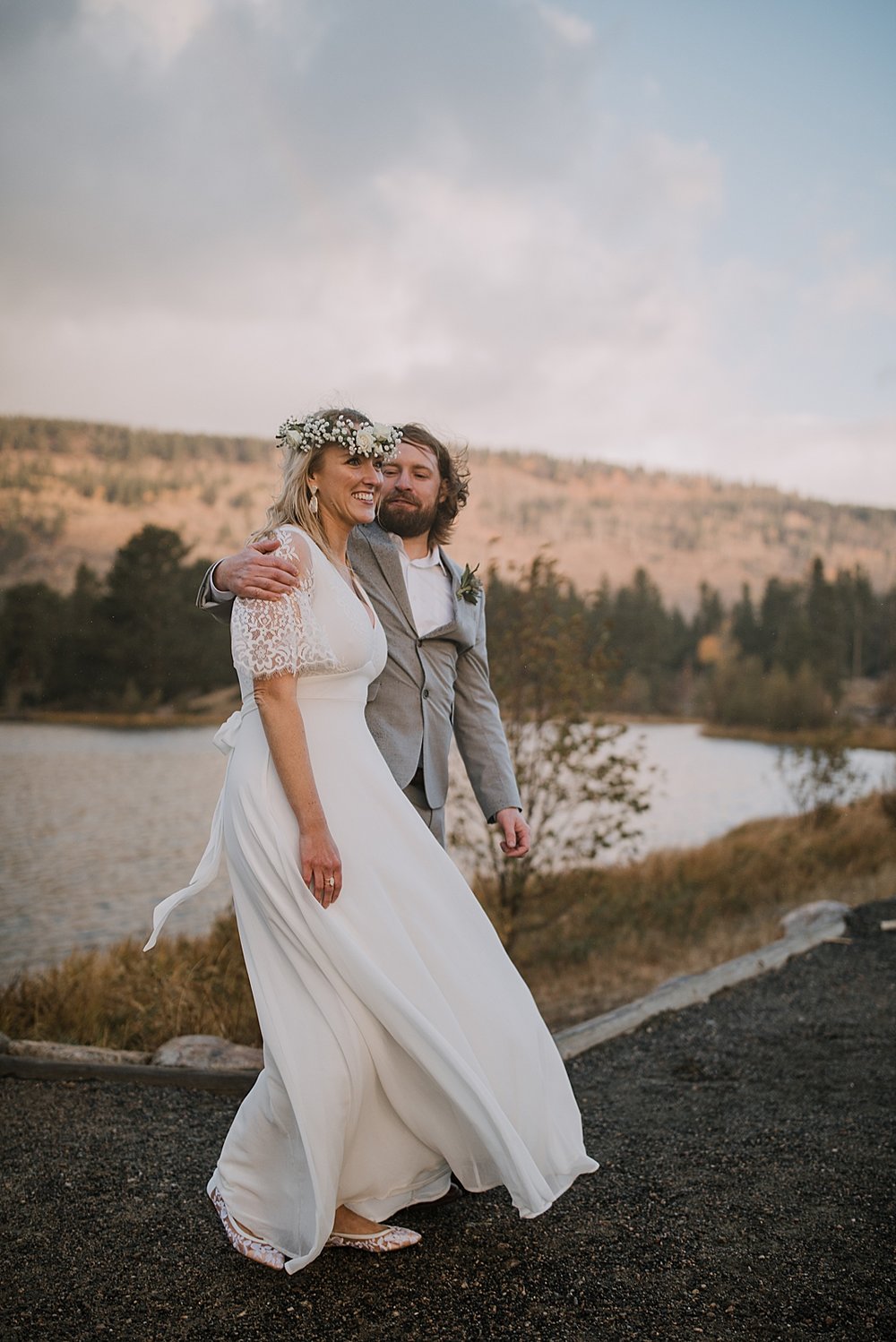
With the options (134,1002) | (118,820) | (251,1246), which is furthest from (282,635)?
(118,820)

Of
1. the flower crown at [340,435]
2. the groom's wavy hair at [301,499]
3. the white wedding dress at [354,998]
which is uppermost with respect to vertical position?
the flower crown at [340,435]

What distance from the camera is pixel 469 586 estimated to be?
3588mm

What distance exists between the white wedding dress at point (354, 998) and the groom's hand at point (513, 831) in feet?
2.00

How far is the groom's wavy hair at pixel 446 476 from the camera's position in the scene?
11.9 feet

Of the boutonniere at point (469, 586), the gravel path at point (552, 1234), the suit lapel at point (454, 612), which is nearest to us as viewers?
the gravel path at point (552, 1234)

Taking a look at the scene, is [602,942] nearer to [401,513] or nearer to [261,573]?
[401,513]

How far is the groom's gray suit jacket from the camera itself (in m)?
3.33

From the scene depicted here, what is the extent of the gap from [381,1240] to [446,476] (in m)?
2.61

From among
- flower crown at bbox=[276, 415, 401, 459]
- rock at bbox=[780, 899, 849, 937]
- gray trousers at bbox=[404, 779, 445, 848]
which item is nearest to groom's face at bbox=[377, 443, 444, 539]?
flower crown at bbox=[276, 415, 401, 459]

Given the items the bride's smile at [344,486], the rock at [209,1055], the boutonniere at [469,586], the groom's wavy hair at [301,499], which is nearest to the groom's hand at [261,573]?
the groom's wavy hair at [301,499]

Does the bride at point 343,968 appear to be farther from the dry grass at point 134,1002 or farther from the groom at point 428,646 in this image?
the dry grass at point 134,1002

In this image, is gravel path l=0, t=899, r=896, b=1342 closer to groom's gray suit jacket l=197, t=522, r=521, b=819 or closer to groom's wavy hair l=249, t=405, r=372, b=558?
groom's gray suit jacket l=197, t=522, r=521, b=819

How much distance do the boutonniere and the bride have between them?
2.46ft

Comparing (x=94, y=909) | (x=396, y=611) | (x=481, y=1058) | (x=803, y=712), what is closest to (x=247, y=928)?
(x=481, y=1058)
